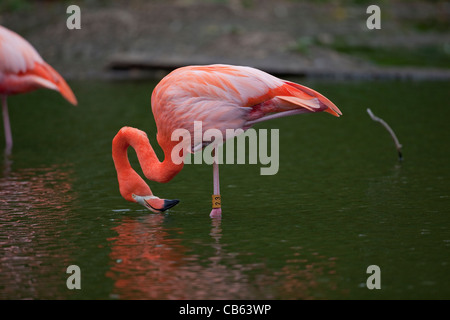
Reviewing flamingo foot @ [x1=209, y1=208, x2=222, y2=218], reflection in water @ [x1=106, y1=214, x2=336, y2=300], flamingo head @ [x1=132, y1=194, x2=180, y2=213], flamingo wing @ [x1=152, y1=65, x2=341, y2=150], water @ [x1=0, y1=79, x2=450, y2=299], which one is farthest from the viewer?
flamingo foot @ [x1=209, y1=208, x2=222, y2=218]

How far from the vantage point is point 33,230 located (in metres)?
5.98

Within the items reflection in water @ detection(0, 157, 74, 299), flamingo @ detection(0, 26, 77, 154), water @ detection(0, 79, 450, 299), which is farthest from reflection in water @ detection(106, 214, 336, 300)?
flamingo @ detection(0, 26, 77, 154)

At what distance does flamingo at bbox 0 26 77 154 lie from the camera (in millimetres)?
9367

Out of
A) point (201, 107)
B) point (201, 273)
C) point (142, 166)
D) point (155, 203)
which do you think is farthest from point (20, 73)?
point (201, 273)

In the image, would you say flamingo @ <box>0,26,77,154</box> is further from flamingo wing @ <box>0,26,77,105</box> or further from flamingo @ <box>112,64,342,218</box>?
flamingo @ <box>112,64,342,218</box>

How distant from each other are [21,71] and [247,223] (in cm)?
454

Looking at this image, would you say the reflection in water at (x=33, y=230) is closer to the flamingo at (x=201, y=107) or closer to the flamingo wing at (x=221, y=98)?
the flamingo at (x=201, y=107)

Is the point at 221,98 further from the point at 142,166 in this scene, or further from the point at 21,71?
the point at 21,71

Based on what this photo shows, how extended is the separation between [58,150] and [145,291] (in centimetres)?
503

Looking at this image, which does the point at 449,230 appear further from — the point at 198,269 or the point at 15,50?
the point at 15,50

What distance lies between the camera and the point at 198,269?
5.02 metres

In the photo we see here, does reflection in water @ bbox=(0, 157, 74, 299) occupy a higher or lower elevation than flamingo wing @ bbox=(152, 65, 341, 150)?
lower

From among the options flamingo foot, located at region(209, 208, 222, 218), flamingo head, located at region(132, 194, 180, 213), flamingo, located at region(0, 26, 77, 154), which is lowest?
flamingo foot, located at region(209, 208, 222, 218)

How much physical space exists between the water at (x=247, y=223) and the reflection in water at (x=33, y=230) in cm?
1
